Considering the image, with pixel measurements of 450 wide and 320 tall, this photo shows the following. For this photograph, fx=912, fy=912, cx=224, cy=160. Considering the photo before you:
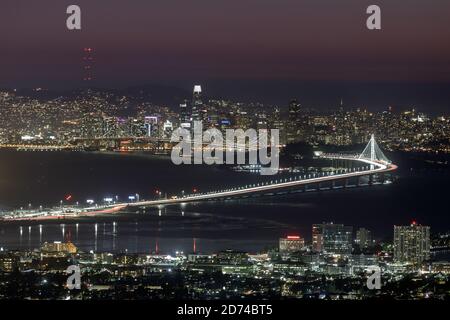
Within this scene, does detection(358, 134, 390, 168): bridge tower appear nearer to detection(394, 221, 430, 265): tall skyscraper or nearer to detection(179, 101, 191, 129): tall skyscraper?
detection(179, 101, 191, 129): tall skyscraper

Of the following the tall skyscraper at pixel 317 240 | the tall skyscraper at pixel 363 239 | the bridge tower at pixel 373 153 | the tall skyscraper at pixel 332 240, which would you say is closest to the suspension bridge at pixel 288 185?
the bridge tower at pixel 373 153

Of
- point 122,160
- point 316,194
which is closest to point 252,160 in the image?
point 122,160

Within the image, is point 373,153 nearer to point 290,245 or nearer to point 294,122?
point 294,122

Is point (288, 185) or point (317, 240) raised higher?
point (288, 185)

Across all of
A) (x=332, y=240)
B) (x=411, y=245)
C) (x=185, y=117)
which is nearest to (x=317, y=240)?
(x=332, y=240)

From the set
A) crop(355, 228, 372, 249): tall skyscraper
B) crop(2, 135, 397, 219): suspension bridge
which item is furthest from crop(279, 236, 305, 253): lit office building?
crop(2, 135, 397, 219): suspension bridge

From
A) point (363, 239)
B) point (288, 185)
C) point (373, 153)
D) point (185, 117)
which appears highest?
point (185, 117)
